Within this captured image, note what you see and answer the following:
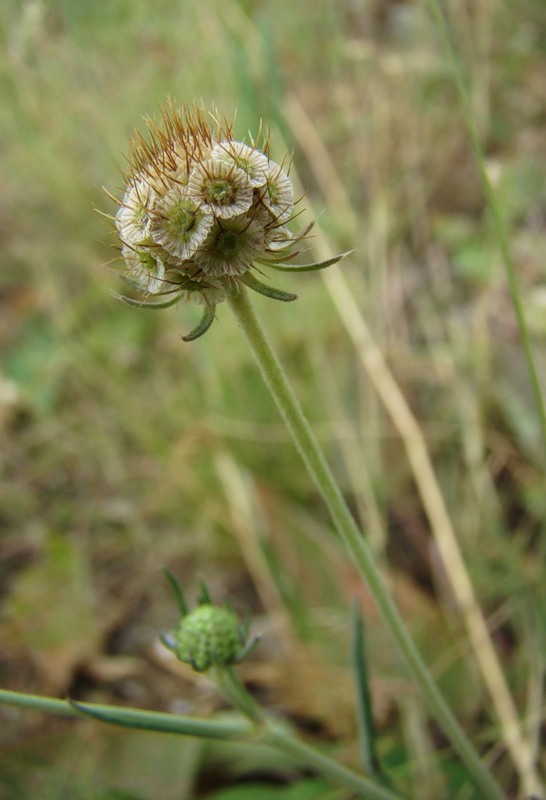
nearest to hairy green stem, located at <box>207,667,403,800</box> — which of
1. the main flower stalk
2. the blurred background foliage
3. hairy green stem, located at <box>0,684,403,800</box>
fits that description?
hairy green stem, located at <box>0,684,403,800</box>

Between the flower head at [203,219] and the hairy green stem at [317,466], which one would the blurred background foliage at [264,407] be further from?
the flower head at [203,219]

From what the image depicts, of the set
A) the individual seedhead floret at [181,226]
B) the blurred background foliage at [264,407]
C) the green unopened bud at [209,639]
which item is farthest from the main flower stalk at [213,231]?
the blurred background foliage at [264,407]

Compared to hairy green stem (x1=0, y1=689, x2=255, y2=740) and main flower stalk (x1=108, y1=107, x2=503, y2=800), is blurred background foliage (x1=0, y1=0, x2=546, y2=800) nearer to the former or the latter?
hairy green stem (x1=0, y1=689, x2=255, y2=740)

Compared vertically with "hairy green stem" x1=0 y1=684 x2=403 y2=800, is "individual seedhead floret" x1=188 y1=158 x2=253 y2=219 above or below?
above

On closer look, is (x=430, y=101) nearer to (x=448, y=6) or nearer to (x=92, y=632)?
(x=448, y=6)

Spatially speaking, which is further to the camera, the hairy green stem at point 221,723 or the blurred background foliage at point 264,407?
the blurred background foliage at point 264,407
